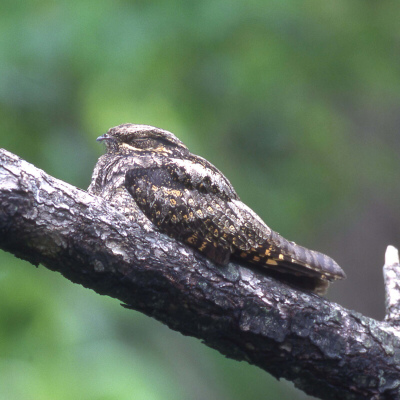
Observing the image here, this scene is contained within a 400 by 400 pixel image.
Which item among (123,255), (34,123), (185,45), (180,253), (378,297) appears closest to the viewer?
(123,255)

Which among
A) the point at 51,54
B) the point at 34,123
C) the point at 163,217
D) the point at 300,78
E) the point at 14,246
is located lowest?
the point at 14,246

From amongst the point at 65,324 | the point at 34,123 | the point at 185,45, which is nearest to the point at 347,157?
the point at 185,45

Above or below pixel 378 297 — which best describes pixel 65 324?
below

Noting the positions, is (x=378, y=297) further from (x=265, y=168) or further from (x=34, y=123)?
(x=34, y=123)

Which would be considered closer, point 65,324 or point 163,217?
point 163,217

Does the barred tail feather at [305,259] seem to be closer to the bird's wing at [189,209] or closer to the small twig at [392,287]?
the bird's wing at [189,209]

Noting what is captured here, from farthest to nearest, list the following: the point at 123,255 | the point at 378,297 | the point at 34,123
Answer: the point at 378,297, the point at 34,123, the point at 123,255

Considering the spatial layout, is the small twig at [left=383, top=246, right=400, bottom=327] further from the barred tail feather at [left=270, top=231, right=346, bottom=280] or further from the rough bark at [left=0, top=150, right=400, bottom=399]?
the barred tail feather at [left=270, top=231, right=346, bottom=280]
